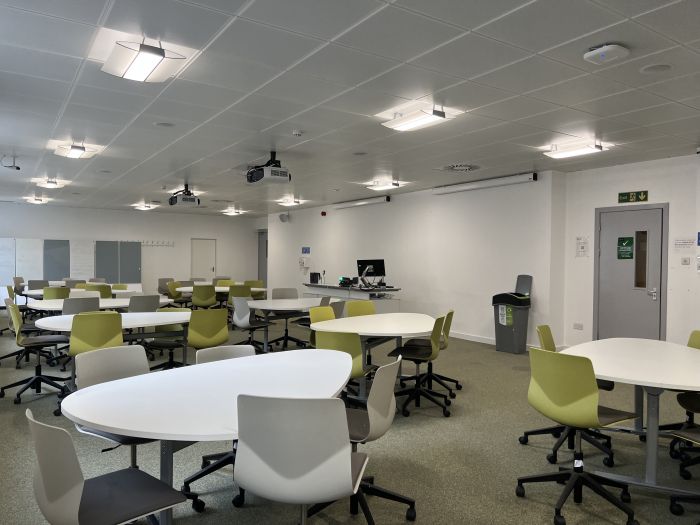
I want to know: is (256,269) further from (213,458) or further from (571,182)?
(213,458)

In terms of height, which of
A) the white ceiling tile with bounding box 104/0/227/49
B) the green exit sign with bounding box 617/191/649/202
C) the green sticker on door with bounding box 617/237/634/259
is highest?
the white ceiling tile with bounding box 104/0/227/49

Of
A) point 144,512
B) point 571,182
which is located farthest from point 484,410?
point 571,182

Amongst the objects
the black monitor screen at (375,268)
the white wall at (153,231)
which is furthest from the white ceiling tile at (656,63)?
the white wall at (153,231)

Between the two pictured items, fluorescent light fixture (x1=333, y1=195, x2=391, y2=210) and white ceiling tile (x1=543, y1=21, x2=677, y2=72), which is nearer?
white ceiling tile (x1=543, y1=21, x2=677, y2=72)

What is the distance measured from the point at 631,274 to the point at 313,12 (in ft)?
19.4

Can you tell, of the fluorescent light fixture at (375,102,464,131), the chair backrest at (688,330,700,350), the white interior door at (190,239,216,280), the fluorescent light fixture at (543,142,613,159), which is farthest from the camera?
the white interior door at (190,239,216,280)

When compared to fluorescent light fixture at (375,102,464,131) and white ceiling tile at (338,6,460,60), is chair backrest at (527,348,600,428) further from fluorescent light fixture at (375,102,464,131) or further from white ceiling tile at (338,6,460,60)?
fluorescent light fixture at (375,102,464,131)

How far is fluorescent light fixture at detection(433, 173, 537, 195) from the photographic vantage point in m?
7.45

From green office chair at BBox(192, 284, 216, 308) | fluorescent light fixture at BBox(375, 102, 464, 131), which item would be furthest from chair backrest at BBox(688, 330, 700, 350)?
green office chair at BBox(192, 284, 216, 308)

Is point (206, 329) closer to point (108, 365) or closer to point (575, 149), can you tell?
point (108, 365)

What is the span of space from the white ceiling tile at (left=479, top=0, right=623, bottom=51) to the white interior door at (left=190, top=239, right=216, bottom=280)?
13.4 m

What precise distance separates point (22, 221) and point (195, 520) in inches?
504

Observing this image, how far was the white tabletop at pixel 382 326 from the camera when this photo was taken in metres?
4.25

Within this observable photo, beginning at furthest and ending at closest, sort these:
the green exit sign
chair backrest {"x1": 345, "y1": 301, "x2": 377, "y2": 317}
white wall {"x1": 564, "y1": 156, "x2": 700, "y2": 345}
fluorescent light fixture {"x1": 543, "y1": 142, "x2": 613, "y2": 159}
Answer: the green exit sign → white wall {"x1": 564, "y1": 156, "x2": 700, "y2": 345} → chair backrest {"x1": 345, "y1": 301, "x2": 377, "y2": 317} → fluorescent light fixture {"x1": 543, "y1": 142, "x2": 613, "y2": 159}
